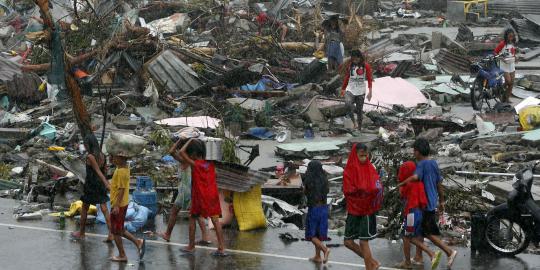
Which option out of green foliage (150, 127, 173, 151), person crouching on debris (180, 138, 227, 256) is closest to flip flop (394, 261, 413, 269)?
person crouching on debris (180, 138, 227, 256)

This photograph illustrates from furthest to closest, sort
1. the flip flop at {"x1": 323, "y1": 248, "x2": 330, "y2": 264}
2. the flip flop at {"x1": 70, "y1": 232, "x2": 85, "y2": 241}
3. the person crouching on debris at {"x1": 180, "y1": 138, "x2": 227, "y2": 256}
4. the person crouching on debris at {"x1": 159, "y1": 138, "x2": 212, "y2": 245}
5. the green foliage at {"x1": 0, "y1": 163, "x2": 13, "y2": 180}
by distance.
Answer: the green foliage at {"x1": 0, "y1": 163, "x2": 13, "y2": 180} < the flip flop at {"x1": 70, "y1": 232, "x2": 85, "y2": 241} < the person crouching on debris at {"x1": 159, "y1": 138, "x2": 212, "y2": 245} < the person crouching on debris at {"x1": 180, "y1": 138, "x2": 227, "y2": 256} < the flip flop at {"x1": 323, "y1": 248, "x2": 330, "y2": 264}

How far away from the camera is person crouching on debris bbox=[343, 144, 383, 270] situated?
9.98 meters

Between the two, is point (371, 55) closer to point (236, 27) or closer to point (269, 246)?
point (236, 27)

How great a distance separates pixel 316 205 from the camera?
10.7 meters

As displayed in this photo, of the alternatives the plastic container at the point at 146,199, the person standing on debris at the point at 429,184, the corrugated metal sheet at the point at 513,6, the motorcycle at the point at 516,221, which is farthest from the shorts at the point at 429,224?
the corrugated metal sheet at the point at 513,6

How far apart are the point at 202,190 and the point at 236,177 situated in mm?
1517

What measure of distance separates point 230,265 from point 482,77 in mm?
10834

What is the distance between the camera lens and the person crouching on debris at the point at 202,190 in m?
11.1

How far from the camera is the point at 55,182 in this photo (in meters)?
14.6

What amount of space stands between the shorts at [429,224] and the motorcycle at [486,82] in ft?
33.6

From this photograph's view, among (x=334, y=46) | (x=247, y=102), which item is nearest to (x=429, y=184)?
(x=247, y=102)

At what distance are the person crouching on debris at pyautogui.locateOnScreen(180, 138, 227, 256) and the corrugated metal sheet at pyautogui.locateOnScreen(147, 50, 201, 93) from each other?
34.9 ft

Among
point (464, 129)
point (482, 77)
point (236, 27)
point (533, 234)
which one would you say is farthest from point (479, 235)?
point (236, 27)

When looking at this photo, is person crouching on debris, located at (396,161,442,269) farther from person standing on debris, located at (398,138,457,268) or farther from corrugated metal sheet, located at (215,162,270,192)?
corrugated metal sheet, located at (215,162,270,192)
